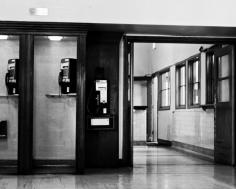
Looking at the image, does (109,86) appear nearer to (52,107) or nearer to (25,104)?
(52,107)

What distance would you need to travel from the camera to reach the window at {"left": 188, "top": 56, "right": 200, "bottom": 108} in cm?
1143

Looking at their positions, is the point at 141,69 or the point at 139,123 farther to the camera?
A: the point at 141,69

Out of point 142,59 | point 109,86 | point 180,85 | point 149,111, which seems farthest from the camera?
point 142,59

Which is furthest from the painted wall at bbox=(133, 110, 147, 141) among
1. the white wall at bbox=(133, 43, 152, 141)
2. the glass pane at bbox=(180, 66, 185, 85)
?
the white wall at bbox=(133, 43, 152, 141)

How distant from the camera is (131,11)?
727 centimetres

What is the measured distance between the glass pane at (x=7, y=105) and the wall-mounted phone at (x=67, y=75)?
0.72 m

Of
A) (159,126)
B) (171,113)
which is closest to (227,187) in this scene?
(171,113)

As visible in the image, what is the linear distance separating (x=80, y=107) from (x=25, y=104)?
838 mm

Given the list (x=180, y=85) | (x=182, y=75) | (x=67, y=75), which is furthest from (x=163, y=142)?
(x=67, y=75)

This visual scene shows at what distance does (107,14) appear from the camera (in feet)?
23.7

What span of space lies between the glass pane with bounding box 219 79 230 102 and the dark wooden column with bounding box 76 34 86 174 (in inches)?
117

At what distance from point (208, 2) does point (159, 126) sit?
8.39 metres

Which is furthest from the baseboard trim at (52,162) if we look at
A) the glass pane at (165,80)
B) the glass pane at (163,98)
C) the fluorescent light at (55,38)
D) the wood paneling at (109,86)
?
the glass pane at (163,98)

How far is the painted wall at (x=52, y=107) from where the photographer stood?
7.47m
